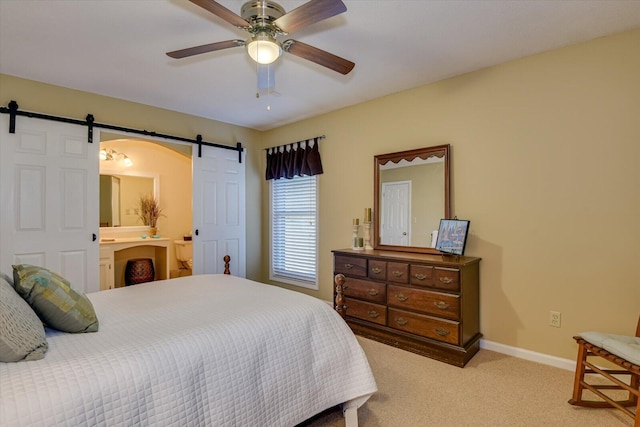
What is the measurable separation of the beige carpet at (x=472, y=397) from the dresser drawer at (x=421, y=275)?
24.5 inches

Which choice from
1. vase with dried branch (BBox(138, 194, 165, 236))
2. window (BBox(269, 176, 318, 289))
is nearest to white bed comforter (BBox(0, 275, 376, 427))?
window (BBox(269, 176, 318, 289))

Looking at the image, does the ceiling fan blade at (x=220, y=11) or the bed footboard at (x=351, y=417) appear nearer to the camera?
the ceiling fan blade at (x=220, y=11)

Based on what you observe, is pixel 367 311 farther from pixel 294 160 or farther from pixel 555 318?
pixel 294 160

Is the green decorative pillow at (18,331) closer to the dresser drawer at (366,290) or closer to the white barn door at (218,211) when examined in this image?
the dresser drawer at (366,290)

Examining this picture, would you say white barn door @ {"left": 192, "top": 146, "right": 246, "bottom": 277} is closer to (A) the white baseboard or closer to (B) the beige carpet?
(B) the beige carpet

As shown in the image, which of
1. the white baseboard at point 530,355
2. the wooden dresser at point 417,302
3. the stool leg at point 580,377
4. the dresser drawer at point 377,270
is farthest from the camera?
the dresser drawer at point 377,270

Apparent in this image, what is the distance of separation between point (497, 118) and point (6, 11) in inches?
145

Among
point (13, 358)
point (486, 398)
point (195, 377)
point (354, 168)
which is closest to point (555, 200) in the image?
point (486, 398)

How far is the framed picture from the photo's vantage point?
2.86 m

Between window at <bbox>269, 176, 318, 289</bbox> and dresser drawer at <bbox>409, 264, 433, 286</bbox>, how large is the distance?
1.70m

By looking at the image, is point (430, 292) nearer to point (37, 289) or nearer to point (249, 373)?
point (249, 373)

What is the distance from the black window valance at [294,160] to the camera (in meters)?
4.21

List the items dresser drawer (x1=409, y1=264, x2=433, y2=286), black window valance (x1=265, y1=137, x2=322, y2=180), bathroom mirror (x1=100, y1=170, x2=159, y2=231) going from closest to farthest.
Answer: dresser drawer (x1=409, y1=264, x2=433, y2=286)
black window valance (x1=265, y1=137, x2=322, y2=180)
bathroom mirror (x1=100, y1=170, x2=159, y2=231)

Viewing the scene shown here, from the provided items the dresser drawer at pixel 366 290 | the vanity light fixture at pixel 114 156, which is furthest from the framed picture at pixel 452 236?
the vanity light fixture at pixel 114 156
